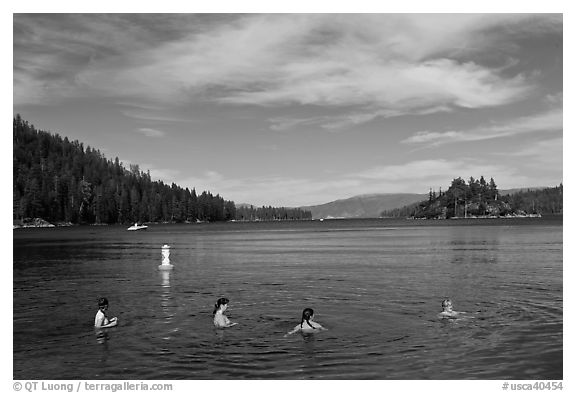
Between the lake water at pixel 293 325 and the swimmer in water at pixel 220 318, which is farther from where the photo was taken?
the swimmer in water at pixel 220 318

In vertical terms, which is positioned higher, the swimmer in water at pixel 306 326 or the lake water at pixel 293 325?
the swimmer in water at pixel 306 326

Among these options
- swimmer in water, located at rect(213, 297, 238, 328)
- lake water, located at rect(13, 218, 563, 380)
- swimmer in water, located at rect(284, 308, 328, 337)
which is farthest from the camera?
swimmer in water, located at rect(213, 297, 238, 328)

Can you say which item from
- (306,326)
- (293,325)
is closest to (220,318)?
(293,325)

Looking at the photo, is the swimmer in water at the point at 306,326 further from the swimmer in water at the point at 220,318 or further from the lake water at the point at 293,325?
the swimmer in water at the point at 220,318

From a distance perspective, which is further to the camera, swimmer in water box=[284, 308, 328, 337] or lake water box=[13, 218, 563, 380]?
swimmer in water box=[284, 308, 328, 337]

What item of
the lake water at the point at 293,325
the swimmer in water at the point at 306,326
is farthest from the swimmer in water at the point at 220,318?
the swimmer in water at the point at 306,326

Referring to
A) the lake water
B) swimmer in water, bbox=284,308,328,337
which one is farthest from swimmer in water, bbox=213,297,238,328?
swimmer in water, bbox=284,308,328,337

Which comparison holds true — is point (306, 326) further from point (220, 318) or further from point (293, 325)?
point (220, 318)

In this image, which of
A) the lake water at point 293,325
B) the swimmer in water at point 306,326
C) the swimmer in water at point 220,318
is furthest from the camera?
the swimmer in water at point 220,318

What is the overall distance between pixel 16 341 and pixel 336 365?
594 inches

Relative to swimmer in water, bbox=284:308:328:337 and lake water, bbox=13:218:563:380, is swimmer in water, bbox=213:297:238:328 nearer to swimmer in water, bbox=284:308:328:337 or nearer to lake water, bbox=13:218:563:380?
lake water, bbox=13:218:563:380

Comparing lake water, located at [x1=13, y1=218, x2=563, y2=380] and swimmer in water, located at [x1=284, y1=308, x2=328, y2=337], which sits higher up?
swimmer in water, located at [x1=284, y1=308, x2=328, y2=337]

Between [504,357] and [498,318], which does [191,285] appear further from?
[504,357]

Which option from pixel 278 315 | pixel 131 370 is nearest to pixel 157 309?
pixel 278 315
